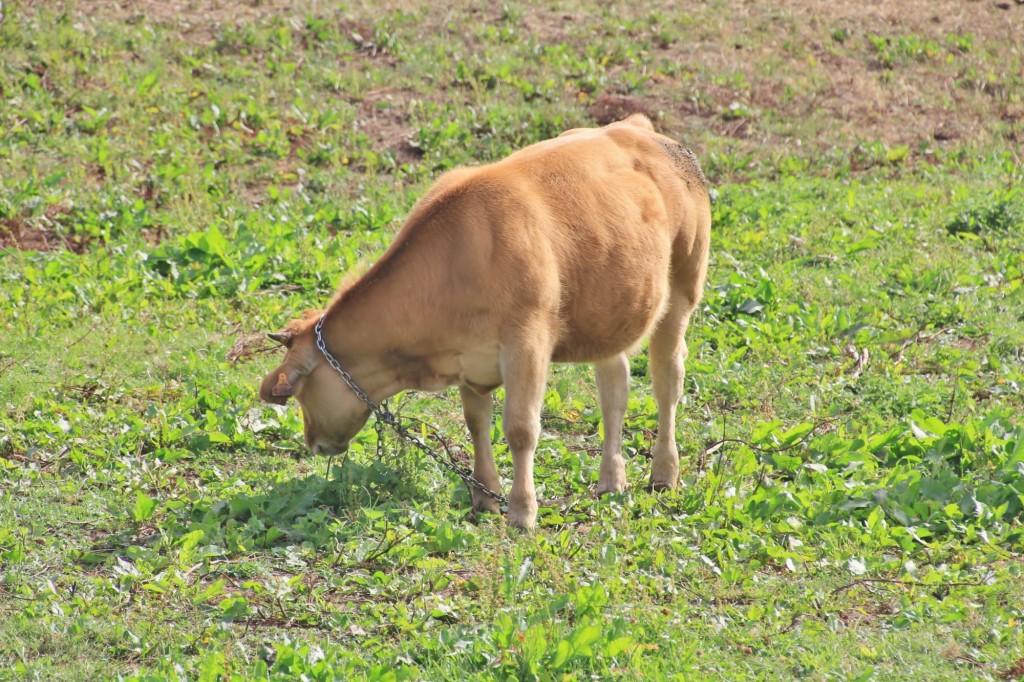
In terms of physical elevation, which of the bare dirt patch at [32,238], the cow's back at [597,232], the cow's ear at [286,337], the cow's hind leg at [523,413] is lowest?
the bare dirt patch at [32,238]

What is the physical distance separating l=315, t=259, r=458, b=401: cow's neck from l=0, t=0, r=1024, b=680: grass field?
0.61 m

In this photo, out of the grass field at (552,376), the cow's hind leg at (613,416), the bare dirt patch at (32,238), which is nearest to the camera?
the grass field at (552,376)

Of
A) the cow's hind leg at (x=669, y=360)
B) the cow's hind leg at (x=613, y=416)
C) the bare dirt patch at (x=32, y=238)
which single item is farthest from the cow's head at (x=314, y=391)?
the bare dirt patch at (x=32, y=238)

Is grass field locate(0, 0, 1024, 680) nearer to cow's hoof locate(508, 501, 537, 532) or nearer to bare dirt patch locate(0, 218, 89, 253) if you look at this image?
bare dirt patch locate(0, 218, 89, 253)

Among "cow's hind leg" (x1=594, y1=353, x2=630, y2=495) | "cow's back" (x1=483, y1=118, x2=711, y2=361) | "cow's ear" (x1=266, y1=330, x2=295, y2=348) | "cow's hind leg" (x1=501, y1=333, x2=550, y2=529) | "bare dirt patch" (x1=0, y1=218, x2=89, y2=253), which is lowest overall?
"bare dirt patch" (x1=0, y1=218, x2=89, y2=253)

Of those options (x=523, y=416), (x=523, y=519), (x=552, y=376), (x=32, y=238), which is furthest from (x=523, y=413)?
(x=32, y=238)

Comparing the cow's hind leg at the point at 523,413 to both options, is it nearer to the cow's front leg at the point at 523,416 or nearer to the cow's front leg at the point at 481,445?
the cow's front leg at the point at 523,416

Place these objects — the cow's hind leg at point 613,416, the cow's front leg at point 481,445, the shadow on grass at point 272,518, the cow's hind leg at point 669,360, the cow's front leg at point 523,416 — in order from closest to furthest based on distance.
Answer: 1. the shadow on grass at point 272,518
2. the cow's front leg at point 523,416
3. the cow's front leg at point 481,445
4. the cow's hind leg at point 613,416
5. the cow's hind leg at point 669,360

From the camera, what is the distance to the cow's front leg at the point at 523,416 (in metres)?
A: 6.38

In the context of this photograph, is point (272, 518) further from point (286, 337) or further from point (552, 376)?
point (552, 376)

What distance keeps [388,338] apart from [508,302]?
26.0 inches

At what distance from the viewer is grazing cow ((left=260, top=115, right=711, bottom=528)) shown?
20.9ft

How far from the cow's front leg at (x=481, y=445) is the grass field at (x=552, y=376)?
161 mm

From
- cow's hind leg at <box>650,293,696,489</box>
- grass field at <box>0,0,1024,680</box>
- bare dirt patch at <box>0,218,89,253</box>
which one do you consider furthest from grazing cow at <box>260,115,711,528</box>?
bare dirt patch at <box>0,218,89,253</box>
